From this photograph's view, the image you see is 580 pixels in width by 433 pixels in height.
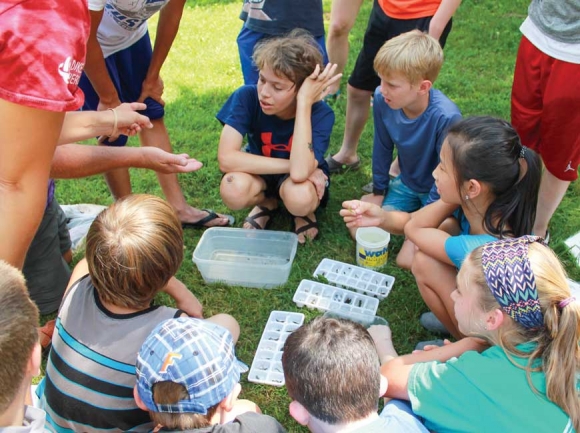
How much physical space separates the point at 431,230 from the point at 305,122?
3.34 ft

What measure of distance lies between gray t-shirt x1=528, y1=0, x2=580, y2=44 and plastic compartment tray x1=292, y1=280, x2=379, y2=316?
5.32 ft

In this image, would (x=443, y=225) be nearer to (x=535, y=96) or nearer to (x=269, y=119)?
(x=535, y=96)

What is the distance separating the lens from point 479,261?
1886 millimetres

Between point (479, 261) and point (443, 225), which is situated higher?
point (479, 261)

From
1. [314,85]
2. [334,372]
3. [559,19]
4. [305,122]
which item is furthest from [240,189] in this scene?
[559,19]

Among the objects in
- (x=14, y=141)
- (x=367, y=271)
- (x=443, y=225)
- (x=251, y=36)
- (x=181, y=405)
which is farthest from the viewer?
(x=251, y=36)

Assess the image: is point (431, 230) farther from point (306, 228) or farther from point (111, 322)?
point (111, 322)

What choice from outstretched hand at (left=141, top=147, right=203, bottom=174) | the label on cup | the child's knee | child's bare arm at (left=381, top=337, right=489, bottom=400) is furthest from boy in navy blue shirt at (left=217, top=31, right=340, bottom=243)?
child's bare arm at (left=381, top=337, right=489, bottom=400)

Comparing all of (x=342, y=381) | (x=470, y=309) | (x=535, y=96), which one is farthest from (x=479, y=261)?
(x=535, y=96)

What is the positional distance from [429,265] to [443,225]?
30 centimetres

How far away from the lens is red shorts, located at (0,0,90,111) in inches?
66.4

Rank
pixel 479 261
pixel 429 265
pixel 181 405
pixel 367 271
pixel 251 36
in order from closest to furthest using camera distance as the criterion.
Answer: pixel 181 405 → pixel 479 261 → pixel 429 265 → pixel 367 271 → pixel 251 36

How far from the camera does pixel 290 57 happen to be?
314cm

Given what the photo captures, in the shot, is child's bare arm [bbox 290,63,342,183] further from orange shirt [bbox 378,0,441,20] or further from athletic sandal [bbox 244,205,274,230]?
orange shirt [bbox 378,0,441,20]
